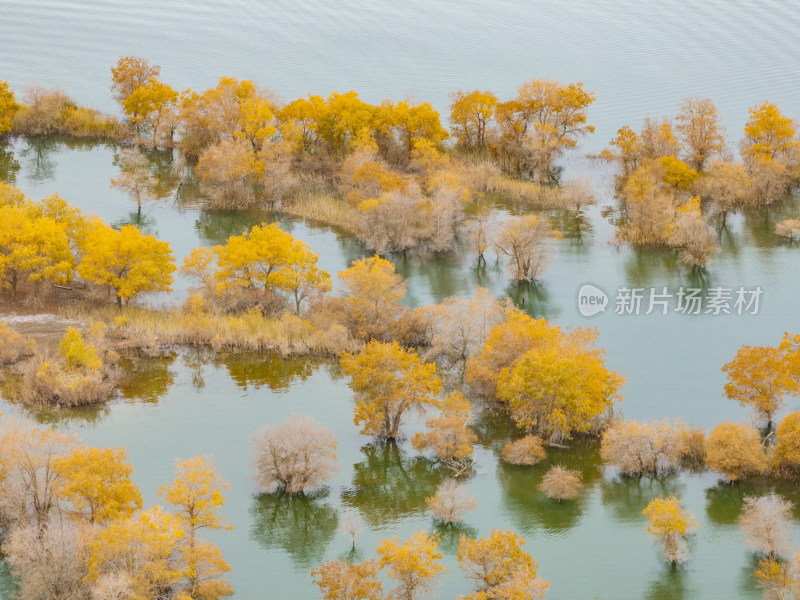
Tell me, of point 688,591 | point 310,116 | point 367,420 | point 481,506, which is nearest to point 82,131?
point 310,116

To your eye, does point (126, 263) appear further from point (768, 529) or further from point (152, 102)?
point (768, 529)

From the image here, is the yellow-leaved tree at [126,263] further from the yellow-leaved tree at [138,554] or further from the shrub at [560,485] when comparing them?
the shrub at [560,485]

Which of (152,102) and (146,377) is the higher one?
(152,102)

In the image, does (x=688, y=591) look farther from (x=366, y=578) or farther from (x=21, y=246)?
(x=21, y=246)

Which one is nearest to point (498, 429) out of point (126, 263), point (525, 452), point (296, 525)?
point (525, 452)

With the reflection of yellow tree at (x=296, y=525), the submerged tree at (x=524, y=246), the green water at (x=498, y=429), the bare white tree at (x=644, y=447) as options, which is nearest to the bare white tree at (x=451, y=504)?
the green water at (x=498, y=429)

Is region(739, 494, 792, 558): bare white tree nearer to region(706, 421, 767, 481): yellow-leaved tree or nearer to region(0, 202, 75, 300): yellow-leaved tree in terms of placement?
region(706, 421, 767, 481): yellow-leaved tree

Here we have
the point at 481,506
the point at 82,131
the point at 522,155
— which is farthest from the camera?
the point at 82,131
